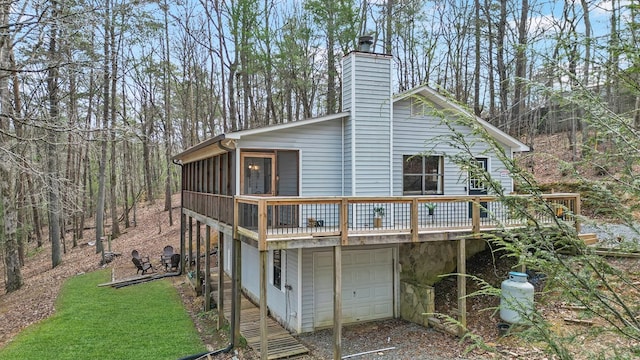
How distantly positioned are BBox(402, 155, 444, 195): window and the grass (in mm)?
6900

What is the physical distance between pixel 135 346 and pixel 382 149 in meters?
7.88

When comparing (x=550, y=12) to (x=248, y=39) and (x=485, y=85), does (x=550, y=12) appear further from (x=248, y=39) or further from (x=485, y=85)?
(x=248, y=39)

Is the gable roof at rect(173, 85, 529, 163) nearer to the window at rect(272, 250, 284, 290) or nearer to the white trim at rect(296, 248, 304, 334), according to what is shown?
the white trim at rect(296, 248, 304, 334)

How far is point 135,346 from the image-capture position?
9.21 m

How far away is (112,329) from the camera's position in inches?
405

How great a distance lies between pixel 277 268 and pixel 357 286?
2.35m

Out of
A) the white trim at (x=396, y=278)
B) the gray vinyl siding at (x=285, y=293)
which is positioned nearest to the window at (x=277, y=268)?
the gray vinyl siding at (x=285, y=293)

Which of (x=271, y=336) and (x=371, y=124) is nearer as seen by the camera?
(x=271, y=336)

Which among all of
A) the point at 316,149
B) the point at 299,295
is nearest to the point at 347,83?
the point at 316,149

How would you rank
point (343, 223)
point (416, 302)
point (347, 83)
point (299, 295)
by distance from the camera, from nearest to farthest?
point (343, 223) → point (299, 295) → point (416, 302) → point (347, 83)

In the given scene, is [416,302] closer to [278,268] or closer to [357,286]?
[357,286]

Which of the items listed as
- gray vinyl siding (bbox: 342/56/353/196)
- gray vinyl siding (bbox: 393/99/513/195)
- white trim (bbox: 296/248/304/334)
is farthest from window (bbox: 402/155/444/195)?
white trim (bbox: 296/248/304/334)

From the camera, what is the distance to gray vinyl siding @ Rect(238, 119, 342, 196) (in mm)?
9887

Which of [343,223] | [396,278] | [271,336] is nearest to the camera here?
[343,223]
